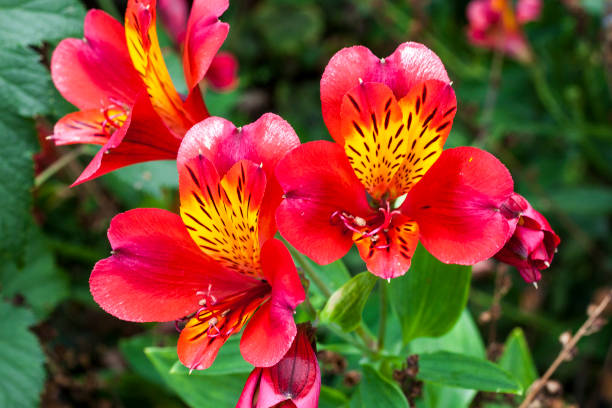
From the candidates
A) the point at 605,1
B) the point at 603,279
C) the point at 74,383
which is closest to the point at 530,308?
the point at 603,279

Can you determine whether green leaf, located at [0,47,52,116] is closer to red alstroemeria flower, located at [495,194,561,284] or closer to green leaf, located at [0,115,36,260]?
green leaf, located at [0,115,36,260]

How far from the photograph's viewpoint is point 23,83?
121 centimetres

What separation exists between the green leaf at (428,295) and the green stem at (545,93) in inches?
49.2

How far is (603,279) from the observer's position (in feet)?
6.71

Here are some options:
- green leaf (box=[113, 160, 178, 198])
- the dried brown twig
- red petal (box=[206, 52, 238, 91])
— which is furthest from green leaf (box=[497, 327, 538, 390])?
red petal (box=[206, 52, 238, 91])

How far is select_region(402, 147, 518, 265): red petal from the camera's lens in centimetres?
77

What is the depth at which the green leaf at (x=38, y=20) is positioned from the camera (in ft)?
4.00

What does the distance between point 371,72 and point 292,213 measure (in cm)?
22

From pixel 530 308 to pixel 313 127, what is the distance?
119 cm

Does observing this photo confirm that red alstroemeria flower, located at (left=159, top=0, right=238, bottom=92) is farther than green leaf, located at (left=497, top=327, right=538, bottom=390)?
Yes

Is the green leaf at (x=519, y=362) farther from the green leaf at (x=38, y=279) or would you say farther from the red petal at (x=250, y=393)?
the green leaf at (x=38, y=279)

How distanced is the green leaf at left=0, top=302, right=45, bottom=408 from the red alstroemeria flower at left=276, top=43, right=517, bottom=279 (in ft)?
2.68

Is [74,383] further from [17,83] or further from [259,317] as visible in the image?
[259,317]

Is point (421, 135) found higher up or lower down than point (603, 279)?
higher up
